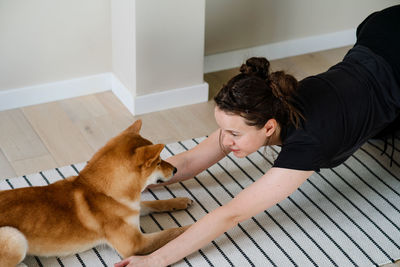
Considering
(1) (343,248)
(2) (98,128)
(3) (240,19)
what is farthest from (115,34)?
(1) (343,248)

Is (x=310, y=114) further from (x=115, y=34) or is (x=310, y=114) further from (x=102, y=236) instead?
(x=115, y=34)

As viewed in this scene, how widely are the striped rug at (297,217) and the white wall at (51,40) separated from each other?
58 cm

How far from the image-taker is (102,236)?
6.66 feet

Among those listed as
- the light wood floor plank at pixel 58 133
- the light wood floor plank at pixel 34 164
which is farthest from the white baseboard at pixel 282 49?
the light wood floor plank at pixel 34 164

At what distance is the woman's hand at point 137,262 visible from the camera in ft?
6.46

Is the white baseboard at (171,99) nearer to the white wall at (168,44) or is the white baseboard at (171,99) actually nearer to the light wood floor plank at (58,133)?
the white wall at (168,44)

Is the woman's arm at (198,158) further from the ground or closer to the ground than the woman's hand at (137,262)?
further from the ground

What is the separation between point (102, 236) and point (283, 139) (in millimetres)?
635

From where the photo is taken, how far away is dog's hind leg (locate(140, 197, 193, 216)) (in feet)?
7.46

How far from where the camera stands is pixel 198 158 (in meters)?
2.38

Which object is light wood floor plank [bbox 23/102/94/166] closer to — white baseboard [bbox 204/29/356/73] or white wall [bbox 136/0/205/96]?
white wall [bbox 136/0/205/96]

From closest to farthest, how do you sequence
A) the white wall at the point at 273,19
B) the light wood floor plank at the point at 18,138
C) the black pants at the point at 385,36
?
the black pants at the point at 385,36, the light wood floor plank at the point at 18,138, the white wall at the point at 273,19

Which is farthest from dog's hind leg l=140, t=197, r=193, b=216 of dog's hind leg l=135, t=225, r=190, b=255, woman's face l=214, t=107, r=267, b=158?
woman's face l=214, t=107, r=267, b=158

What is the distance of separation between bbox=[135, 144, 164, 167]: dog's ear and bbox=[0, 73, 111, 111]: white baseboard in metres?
1.14
